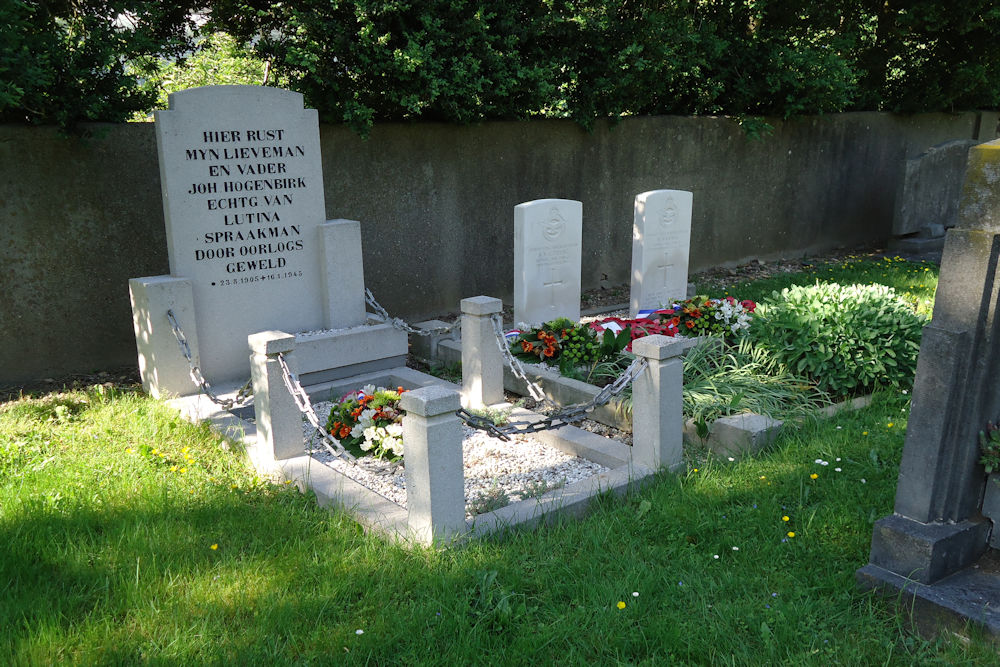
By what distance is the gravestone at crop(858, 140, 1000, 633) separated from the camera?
3023 mm

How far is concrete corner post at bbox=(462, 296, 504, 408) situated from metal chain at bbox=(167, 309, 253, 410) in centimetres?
151

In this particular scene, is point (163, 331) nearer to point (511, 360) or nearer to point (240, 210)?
point (240, 210)

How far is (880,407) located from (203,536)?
4263 mm

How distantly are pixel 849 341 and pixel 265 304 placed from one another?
436 cm

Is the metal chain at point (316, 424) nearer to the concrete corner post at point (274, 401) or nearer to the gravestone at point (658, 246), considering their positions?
the concrete corner post at point (274, 401)

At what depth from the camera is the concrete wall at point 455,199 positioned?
647 cm

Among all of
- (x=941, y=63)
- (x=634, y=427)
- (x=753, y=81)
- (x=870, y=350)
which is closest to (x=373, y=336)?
(x=634, y=427)

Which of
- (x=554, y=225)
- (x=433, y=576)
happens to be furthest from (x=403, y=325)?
(x=433, y=576)

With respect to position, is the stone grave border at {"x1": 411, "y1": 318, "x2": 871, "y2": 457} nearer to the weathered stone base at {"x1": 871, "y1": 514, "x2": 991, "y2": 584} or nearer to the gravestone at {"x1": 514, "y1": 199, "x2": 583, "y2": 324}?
the gravestone at {"x1": 514, "y1": 199, "x2": 583, "y2": 324}

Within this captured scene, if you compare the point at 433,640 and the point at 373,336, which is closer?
the point at 433,640

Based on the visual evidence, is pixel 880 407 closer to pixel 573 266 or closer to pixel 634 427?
pixel 634 427

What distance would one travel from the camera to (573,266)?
7676 millimetres

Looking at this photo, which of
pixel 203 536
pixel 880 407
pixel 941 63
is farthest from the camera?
pixel 941 63

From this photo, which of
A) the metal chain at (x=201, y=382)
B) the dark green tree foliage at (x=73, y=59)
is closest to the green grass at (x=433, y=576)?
the metal chain at (x=201, y=382)
